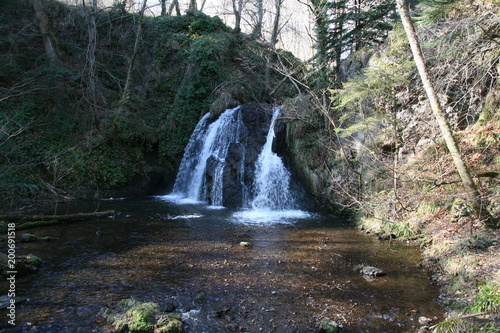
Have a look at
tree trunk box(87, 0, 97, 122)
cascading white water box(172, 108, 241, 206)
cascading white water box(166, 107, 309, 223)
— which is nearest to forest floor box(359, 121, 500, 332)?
cascading white water box(166, 107, 309, 223)

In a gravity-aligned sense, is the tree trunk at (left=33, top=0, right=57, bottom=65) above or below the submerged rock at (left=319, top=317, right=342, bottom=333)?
above

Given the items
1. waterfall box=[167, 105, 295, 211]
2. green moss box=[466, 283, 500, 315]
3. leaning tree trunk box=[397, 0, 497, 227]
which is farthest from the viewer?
waterfall box=[167, 105, 295, 211]

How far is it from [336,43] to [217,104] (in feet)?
20.2

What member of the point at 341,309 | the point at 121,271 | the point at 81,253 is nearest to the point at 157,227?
the point at 81,253

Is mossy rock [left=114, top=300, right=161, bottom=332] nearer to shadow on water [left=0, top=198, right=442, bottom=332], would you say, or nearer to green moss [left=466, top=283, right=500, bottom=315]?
shadow on water [left=0, top=198, right=442, bottom=332]

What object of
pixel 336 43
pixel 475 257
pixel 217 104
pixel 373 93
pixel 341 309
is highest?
pixel 336 43

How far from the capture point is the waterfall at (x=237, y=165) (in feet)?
38.4

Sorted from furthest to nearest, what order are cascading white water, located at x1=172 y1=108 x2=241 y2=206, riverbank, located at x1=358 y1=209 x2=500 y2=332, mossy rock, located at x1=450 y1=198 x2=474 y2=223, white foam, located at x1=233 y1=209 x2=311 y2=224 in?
cascading white water, located at x1=172 y1=108 x2=241 y2=206 < white foam, located at x1=233 y1=209 x2=311 y2=224 < mossy rock, located at x1=450 y1=198 x2=474 y2=223 < riverbank, located at x1=358 y1=209 x2=500 y2=332

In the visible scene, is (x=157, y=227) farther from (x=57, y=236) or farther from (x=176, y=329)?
(x=176, y=329)

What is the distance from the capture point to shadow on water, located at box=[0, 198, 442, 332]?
3.92 m

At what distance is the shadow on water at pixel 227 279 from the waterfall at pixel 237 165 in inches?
134

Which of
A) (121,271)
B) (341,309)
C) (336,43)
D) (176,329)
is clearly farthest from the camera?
(336,43)

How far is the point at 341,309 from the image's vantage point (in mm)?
4172

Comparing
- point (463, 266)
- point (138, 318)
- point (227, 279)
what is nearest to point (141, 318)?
point (138, 318)
